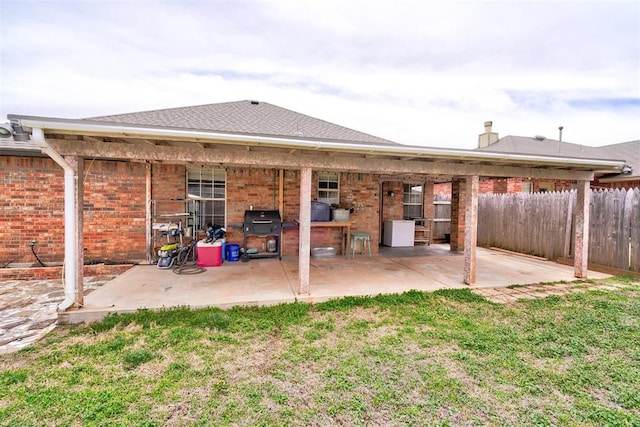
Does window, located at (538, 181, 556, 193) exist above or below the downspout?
above

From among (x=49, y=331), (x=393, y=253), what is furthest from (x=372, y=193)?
(x=49, y=331)

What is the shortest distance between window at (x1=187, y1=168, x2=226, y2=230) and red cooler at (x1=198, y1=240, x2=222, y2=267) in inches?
35.2

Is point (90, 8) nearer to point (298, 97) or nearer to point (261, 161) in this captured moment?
point (261, 161)

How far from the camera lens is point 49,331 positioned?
352 cm

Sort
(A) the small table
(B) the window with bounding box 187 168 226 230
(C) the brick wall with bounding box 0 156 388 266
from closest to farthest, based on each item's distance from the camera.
Result: 1. (C) the brick wall with bounding box 0 156 388 266
2. (B) the window with bounding box 187 168 226 230
3. (A) the small table

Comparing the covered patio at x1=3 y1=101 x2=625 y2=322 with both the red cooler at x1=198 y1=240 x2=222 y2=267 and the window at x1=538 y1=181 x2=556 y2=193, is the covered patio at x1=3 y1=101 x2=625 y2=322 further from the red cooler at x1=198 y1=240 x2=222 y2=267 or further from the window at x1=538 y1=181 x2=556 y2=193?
the window at x1=538 y1=181 x2=556 y2=193

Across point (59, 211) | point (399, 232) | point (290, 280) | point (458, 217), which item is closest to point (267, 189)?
point (290, 280)

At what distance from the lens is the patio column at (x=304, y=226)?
15.0 ft

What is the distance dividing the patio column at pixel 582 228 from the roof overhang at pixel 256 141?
739 millimetres

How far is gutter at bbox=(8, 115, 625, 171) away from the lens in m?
3.27

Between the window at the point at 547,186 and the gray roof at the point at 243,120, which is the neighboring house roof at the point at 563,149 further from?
the gray roof at the point at 243,120

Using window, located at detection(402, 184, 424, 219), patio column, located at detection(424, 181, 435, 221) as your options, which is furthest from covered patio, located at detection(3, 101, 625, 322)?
window, located at detection(402, 184, 424, 219)

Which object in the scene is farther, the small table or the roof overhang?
the small table

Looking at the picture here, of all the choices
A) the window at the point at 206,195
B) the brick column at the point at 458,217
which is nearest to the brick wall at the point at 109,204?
the window at the point at 206,195
